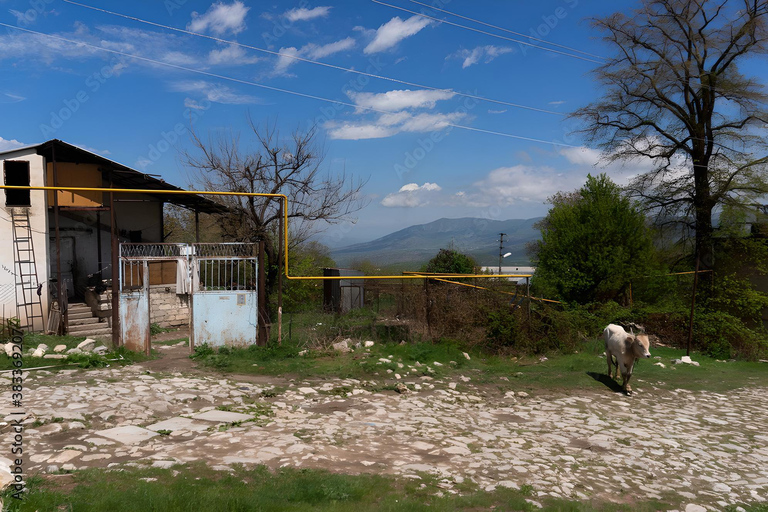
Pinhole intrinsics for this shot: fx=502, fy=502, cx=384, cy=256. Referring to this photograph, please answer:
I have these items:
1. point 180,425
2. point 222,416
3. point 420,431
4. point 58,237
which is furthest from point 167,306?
point 420,431

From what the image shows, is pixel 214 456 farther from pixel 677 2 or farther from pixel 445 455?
pixel 677 2

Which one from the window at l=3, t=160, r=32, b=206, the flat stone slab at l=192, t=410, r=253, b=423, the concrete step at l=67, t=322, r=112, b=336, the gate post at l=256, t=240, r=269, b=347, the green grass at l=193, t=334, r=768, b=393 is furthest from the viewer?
the concrete step at l=67, t=322, r=112, b=336

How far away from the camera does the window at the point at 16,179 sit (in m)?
15.3

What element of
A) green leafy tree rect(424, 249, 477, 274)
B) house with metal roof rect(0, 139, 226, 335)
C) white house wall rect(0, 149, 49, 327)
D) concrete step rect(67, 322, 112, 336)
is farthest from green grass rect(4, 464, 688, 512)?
green leafy tree rect(424, 249, 477, 274)

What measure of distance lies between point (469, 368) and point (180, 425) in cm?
720

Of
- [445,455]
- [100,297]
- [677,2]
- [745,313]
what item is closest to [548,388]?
[445,455]

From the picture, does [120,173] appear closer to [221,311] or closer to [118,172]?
[118,172]

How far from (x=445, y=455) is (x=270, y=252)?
59.6ft

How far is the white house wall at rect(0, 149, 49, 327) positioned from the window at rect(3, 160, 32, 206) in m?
0.11

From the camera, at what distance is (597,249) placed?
61.9 ft

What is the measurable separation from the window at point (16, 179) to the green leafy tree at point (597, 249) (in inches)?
710

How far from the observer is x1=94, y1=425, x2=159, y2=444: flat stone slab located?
6.38 m

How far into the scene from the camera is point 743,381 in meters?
12.5

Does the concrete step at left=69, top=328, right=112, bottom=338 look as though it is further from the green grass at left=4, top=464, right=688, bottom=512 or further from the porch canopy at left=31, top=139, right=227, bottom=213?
the green grass at left=4, top=464, right=688, bottom=512
